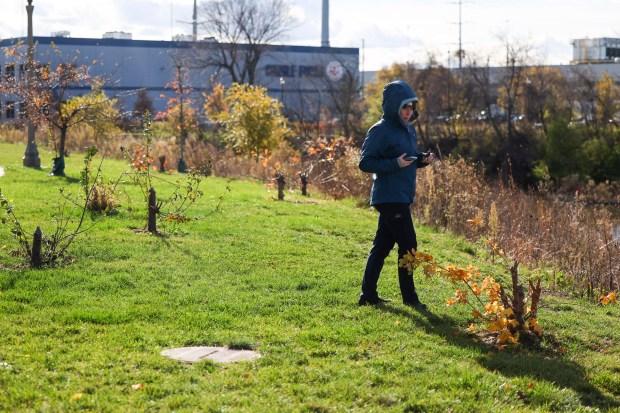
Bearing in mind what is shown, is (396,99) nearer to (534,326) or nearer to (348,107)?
(534,326)

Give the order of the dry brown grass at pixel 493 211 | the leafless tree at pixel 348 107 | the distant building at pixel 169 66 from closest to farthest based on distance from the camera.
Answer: the dry brown grass at pixel 493 211
the leafless tree at pixel 348 107
the distant building at pixel 169 66

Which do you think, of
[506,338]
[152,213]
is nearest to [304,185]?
[152,213]

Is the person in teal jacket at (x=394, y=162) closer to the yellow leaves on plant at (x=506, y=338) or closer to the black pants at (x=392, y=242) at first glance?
the black pants at (x=392, y=242)

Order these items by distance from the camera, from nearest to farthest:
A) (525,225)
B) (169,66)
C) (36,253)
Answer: (36,253) < (525,225) < (169,66)

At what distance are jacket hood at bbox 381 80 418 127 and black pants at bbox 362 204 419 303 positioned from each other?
0.76 metres

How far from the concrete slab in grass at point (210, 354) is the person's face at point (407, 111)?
2533mm

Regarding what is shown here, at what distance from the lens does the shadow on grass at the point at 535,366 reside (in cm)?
567

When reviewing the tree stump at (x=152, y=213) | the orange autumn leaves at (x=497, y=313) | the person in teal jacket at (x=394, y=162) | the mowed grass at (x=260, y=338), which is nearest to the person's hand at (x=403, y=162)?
the person in teal jacket at (x=394, y=162)

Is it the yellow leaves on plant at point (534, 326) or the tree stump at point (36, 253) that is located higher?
the tree stump at point (36, 253)

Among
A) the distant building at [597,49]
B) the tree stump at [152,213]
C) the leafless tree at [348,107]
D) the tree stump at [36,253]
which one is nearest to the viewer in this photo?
the tree stump at [36,253]

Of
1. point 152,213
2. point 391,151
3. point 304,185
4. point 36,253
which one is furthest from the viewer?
point 304,185

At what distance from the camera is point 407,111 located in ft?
24.8

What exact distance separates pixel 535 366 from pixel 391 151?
90.5 inches

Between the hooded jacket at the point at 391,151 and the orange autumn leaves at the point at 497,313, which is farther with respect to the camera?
the hooded jacket at the point at 391,151
